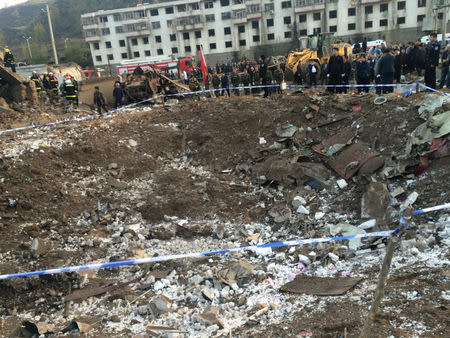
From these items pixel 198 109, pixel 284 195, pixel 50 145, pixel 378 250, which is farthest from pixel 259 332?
pixel 198 109

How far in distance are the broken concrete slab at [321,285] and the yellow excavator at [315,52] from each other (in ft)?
37.7

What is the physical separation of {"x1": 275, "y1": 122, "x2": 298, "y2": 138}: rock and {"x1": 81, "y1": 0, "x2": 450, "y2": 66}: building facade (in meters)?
44.5

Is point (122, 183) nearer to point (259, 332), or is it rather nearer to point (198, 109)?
point (198, 109)

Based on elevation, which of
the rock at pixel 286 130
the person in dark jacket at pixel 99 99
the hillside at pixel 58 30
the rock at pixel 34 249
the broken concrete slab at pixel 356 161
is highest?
the hillside at pixel 58 30

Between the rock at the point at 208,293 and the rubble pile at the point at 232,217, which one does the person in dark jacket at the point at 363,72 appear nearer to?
the rubble pile at the point at 232,217

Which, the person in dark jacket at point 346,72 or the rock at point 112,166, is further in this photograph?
the person in dark jacket at point 346,72

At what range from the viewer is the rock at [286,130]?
9.45 meters

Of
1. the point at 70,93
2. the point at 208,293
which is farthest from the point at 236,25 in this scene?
the point at 208,293

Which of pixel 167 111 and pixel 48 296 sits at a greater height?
pixel 167 111

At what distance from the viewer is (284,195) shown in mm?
7703

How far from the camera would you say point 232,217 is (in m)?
7.26

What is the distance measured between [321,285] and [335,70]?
8.59 m

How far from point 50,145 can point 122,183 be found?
217cm

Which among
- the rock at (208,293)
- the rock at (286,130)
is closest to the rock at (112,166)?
the rock at (286,130)
